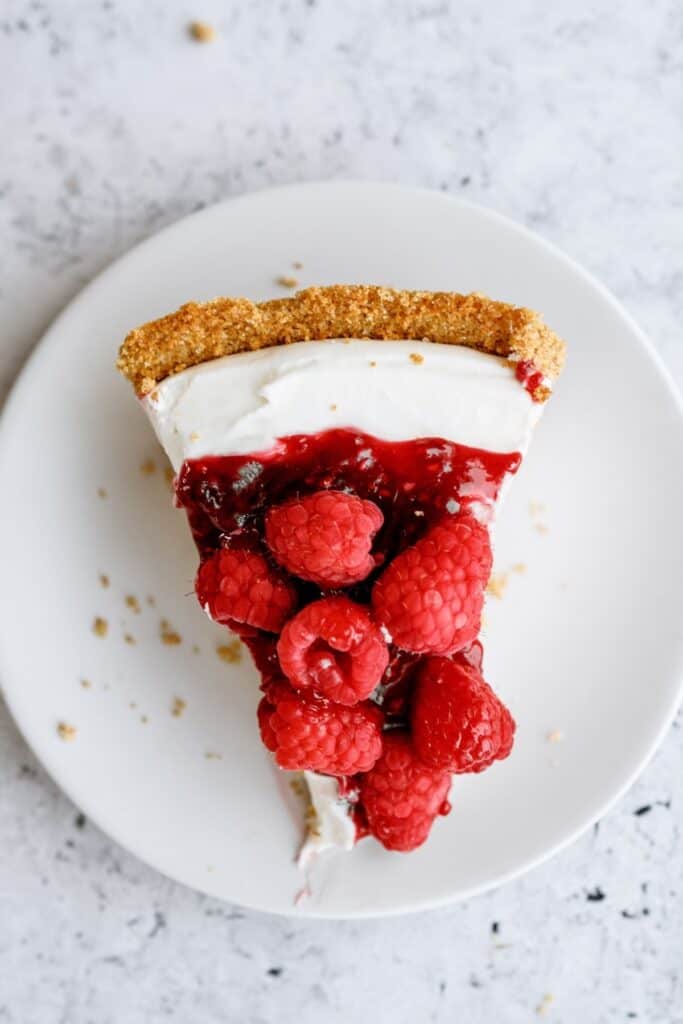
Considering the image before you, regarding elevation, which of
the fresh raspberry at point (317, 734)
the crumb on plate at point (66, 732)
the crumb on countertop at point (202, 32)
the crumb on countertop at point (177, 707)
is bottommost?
the crumb on plate at point (66, 732)

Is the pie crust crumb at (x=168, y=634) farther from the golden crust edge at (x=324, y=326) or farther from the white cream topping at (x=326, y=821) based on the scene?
the golden crust edge at (x=324, y=326)

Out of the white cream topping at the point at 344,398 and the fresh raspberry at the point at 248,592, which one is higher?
the white cream topping at the point at 344,398

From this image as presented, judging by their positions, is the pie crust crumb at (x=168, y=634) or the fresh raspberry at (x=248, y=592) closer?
the fresh raspberry at (x=248, y=592)

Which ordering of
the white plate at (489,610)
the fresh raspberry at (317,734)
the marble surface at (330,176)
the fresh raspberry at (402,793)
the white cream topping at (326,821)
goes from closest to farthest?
the fresh raspberry at (317,734) → the fresh raspberry at (402,793) → the white cream topping at (326,821) → the white plate at (489,610) → the marble surface at (330,176)

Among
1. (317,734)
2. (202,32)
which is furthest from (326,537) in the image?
(202,32)

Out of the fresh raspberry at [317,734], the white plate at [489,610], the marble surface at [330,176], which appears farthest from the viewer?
the marble surface at [330,176]

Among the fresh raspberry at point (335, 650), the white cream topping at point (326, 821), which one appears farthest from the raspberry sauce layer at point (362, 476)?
the white cream topping at point (326, 821)

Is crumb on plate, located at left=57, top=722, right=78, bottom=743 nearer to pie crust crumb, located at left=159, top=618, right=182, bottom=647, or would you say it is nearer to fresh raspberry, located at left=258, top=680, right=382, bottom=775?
pie crust crumb, located at left=159, top=618, right=182, bottom=647

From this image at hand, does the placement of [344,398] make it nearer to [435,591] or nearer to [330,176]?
[435,591]

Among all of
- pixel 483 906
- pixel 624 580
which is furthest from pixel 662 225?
pixel 483 906
